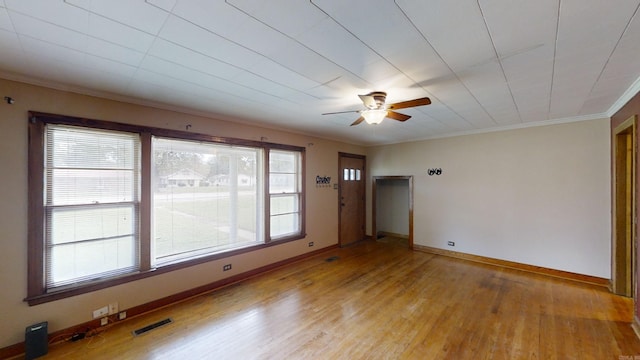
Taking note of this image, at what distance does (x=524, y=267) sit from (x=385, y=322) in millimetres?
3282

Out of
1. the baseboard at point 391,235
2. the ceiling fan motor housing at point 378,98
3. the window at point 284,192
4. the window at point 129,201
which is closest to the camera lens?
A: the window at point 129,201

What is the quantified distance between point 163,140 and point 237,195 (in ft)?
4.34

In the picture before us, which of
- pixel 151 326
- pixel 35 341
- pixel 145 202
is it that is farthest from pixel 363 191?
pixel 35 341

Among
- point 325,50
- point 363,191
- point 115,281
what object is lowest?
point 115,281

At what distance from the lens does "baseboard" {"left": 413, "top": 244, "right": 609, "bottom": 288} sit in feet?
12.6

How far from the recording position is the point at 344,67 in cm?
219

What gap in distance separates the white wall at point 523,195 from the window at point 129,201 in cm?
364

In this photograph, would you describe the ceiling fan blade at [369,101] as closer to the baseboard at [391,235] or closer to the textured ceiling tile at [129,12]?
the textured ceiling tile at [129,12]

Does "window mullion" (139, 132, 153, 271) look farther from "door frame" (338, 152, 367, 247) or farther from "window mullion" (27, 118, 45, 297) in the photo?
"door frame" (338, 152, 367, 247)

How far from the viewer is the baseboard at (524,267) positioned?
384 cm

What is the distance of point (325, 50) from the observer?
191cm

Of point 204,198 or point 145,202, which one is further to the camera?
point 204,198

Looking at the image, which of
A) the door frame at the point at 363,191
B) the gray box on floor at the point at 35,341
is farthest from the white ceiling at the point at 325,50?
the door frame at the point at 363,191

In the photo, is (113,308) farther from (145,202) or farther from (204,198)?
(204,198)
